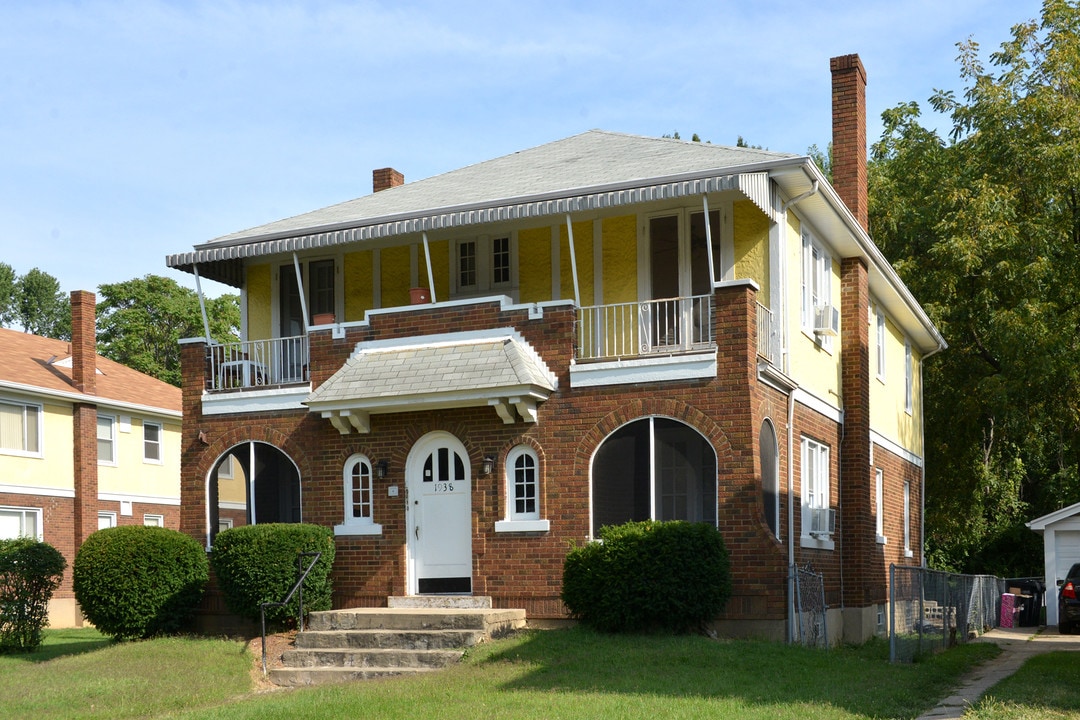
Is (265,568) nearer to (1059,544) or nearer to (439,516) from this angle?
(439,516)

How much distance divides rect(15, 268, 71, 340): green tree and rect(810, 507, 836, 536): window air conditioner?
55.4 meters

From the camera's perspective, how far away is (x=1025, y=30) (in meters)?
32.4

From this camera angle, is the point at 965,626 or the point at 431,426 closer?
the point at 431,426

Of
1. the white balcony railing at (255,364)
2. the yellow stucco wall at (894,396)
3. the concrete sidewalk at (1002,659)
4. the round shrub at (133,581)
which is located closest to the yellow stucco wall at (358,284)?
the white balcony railing at (255,364)

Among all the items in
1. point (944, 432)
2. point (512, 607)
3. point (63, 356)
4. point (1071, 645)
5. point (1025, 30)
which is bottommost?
point (1071, 645)

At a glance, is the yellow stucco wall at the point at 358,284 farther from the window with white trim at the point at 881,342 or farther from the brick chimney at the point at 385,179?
the window with white trim at the point at 881,342

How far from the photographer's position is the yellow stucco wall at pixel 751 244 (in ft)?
58.8

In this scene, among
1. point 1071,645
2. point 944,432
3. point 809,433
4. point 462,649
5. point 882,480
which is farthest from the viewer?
point 944,432

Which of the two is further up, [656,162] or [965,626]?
[656,162]

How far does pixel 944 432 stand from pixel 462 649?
2180 centimetres

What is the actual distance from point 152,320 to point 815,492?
131 feet

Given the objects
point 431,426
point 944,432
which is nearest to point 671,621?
point 431,426

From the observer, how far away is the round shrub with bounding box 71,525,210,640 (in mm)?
17844

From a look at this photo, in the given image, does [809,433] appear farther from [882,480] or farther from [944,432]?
[944,432]
